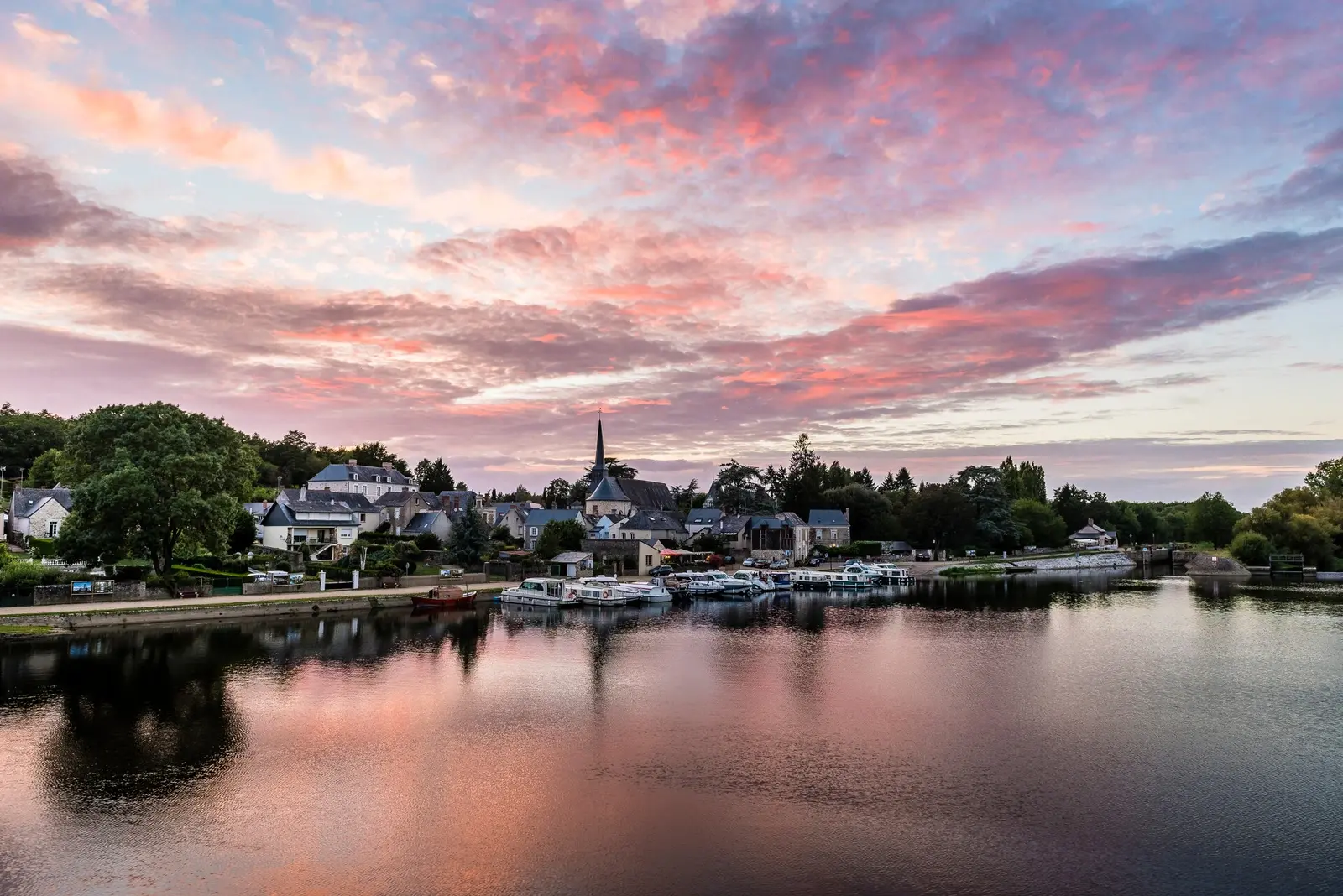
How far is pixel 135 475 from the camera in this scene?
47.3m

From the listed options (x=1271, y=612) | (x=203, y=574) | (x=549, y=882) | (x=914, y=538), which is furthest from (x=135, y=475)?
(x=914, y=538)

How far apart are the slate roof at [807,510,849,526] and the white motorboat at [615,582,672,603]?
160 ft

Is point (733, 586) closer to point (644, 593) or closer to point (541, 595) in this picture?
point (644, 593)

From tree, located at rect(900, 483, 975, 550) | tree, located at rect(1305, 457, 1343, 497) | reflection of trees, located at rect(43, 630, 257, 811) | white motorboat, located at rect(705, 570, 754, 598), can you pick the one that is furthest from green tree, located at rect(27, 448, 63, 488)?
tree, located at rect(1305, 457, 1343, 497)

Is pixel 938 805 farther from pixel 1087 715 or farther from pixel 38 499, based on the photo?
pixel 38 499

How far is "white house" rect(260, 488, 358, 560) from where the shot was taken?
8162 cm

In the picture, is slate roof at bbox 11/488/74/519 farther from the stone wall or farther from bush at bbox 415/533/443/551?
the stone wall

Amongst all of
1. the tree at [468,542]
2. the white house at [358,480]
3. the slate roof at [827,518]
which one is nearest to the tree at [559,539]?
the tree at [468,542]

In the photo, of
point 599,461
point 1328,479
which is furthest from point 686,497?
point 1328,479

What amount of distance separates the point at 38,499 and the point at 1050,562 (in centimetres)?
11319

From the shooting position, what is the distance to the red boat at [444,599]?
2223 inches

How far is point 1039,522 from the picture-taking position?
128 metres

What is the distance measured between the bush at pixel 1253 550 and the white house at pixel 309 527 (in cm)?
9964

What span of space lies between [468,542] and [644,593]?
20.2m
